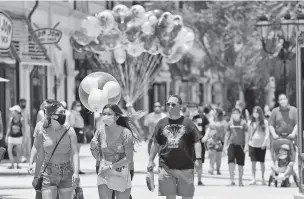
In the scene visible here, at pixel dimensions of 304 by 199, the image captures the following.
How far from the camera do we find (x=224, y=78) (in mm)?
43188

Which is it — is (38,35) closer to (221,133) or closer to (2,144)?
(2,144)

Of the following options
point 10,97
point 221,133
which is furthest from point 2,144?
point 221,133

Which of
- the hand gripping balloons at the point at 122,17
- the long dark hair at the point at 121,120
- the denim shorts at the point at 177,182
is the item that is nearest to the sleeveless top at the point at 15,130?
the hand gripping balloons at the point at 122,17

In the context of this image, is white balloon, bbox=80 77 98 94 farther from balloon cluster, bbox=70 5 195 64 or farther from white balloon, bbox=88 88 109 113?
balloon cluster, bbox=70 5 195 64

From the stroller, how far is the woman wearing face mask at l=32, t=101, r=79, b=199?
8.55 meters

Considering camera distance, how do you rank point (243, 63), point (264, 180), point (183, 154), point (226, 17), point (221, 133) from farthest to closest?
point (243, 63) < point (226, 17) < point (221, 133) < point (264, 180) < point (183, 154)

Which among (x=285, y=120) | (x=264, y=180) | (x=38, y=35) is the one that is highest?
(x=38, y=35)

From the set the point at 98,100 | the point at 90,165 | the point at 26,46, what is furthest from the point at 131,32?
the point at 98,100

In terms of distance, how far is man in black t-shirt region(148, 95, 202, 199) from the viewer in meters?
11.5

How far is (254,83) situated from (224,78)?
4.90ft

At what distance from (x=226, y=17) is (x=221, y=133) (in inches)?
661

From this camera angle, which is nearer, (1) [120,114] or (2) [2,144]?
(1) [120,114]

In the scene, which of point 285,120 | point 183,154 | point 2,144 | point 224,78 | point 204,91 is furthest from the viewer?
point 204,91

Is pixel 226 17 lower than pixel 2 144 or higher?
higher
